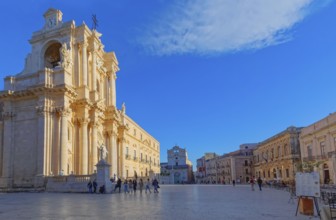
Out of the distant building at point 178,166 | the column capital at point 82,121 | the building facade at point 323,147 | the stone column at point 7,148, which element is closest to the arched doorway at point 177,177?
the distant building at point 178,166

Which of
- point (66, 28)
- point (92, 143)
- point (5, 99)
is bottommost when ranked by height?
point (92, 143)

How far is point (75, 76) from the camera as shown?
1255 inches

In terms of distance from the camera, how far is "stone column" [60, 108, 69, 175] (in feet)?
→ 88.3

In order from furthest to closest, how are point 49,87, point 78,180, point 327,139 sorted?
point 327,139 < point 49,87 < point 78,180

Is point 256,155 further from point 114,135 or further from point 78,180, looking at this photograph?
point 78,180

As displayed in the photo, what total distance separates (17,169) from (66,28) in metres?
14.2

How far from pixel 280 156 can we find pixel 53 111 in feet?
129

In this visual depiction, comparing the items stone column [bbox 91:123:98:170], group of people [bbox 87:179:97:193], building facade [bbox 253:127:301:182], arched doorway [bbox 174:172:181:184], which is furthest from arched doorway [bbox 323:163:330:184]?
arched doorway [bbox 174:172:181:184]

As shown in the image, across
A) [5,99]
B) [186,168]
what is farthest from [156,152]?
[5,99]

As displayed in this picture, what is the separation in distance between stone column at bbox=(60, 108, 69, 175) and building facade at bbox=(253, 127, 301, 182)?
93.8ft

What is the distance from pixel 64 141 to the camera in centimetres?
2738

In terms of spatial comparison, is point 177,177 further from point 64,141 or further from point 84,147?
point 64,141

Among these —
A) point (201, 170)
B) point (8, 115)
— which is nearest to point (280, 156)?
point (8, 115)

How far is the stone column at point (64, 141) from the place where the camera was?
88.3 ft
